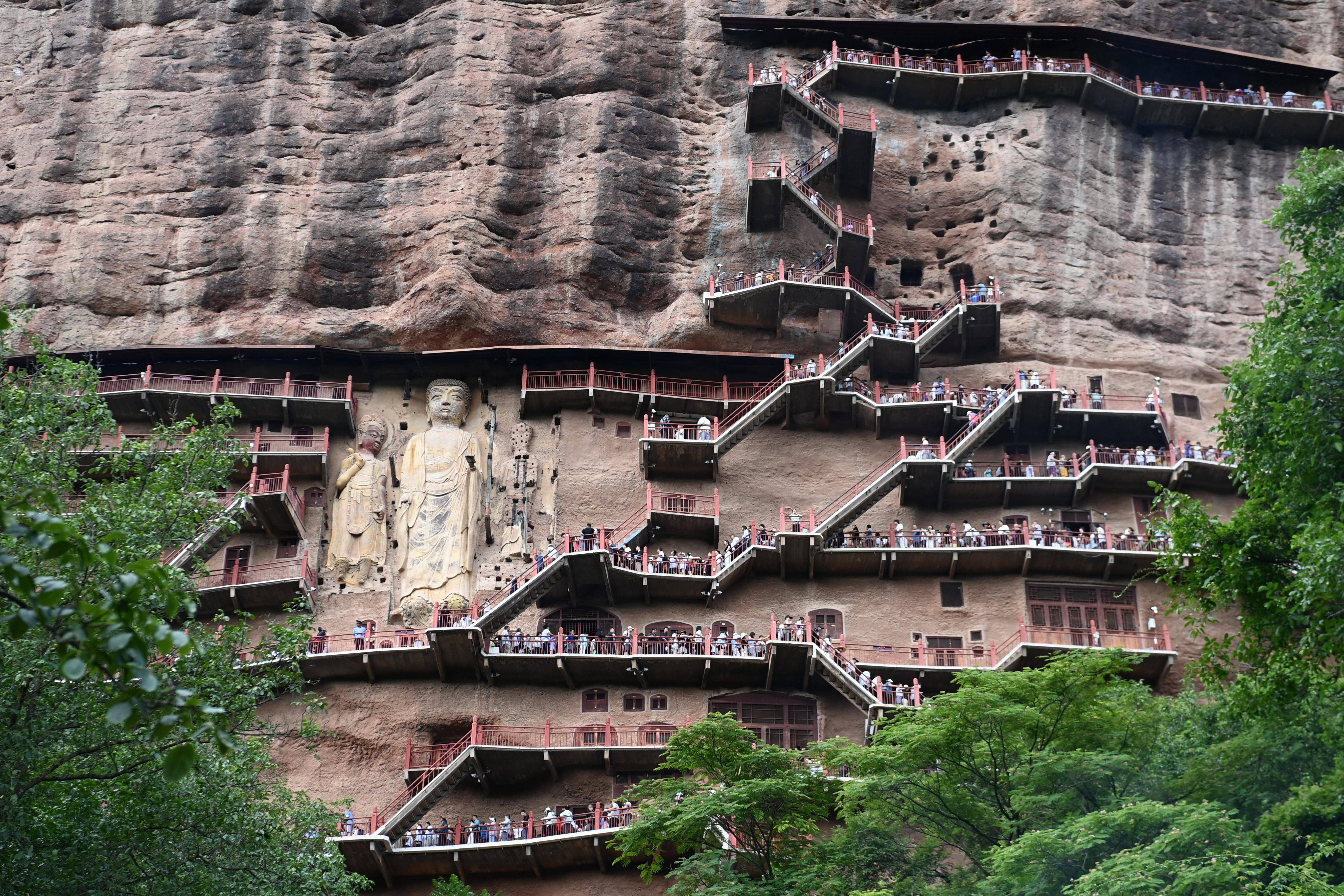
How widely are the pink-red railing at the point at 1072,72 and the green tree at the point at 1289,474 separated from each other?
78.5 feet

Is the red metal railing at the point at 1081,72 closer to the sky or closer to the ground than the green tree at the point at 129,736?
closer to the sky

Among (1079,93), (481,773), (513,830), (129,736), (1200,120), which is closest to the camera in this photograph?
(129,736)

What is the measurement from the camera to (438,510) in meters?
40.5

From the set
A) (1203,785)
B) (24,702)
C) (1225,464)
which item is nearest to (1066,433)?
(1225,464)

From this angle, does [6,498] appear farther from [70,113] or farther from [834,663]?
[70,113]

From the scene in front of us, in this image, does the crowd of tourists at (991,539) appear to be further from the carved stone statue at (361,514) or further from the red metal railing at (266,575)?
the red metal railing at (266,575)

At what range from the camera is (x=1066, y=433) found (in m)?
42.6

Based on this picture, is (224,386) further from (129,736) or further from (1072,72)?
(1072,72)

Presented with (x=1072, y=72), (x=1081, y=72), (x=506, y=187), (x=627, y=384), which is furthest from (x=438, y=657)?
(x=1081, y=72)

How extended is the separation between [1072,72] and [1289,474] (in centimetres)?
2909

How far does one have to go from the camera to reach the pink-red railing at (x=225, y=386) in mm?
41656

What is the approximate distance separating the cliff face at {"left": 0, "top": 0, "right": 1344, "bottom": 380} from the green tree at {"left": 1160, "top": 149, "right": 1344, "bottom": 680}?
19354mm

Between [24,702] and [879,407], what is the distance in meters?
26.8

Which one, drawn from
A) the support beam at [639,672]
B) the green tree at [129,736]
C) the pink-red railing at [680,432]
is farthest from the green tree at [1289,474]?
the pink-red railing at [680,432]
